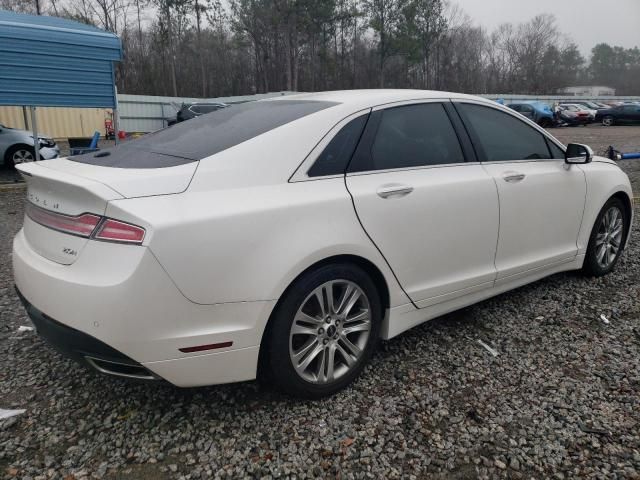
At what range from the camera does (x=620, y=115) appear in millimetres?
30109

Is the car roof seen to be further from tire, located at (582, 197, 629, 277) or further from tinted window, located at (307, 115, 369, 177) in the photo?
tire, located at (582, 197, 629, 277)

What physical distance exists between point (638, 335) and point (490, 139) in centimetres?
161

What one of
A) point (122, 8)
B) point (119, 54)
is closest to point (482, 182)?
point (119, 54)

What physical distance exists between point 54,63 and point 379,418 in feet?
30.5

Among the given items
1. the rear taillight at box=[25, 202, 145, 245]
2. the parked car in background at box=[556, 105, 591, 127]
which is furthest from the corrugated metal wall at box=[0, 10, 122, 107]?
the parked car in background at box=[556, 105, 591, 127]

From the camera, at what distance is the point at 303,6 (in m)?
41.7

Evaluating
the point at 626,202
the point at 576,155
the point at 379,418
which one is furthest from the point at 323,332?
the point at 626,202

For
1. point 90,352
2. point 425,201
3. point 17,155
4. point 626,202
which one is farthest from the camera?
point 17,155

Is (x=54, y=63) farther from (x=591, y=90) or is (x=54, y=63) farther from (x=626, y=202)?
(x=591, y=90)

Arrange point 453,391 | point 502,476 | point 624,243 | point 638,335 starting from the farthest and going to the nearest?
point 624,243
point 638,335
point 453,391
point 502,476

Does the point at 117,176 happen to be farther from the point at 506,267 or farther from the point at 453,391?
the point at 506,267

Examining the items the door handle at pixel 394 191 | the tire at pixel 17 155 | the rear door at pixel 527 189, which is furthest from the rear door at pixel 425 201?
the tire at pixel 17 155

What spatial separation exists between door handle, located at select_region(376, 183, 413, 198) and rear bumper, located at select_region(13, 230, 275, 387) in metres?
0.88

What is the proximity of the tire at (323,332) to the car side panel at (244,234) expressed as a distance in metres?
0.11
